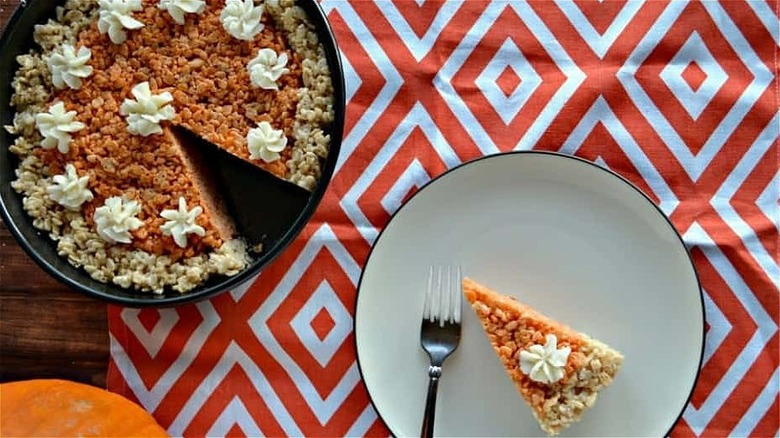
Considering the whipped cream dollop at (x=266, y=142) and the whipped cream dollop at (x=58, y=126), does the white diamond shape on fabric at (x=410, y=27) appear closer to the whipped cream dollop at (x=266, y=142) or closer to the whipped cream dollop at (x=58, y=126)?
the whipped cream dollop at (x=266, y=142)

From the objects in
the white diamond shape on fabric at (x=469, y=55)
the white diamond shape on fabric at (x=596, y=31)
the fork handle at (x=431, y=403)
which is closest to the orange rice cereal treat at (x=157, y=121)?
the white diamond shape on fabric at (x=469, y=55)

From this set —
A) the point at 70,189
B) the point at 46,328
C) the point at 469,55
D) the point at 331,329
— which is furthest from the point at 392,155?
the point at 46,328

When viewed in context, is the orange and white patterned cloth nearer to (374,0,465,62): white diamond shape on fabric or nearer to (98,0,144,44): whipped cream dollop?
(374,0,465,62): white diamond shape on fabric

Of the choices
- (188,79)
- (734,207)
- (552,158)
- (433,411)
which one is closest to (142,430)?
(433,411)

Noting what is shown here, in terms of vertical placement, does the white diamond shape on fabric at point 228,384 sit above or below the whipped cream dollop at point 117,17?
below

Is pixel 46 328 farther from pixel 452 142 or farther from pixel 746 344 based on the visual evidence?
pixel 746 344

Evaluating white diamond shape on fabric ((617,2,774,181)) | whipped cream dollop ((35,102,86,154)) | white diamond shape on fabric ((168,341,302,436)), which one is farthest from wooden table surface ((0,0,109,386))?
white diamond shape on fabric ((617,2,774,181))
